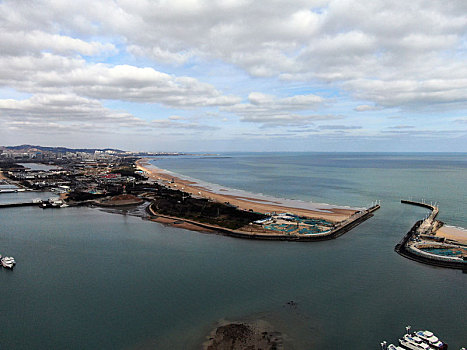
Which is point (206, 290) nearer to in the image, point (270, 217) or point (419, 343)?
point (419, 343)

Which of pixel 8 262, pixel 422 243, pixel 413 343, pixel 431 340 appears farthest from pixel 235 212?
pixel 431 340

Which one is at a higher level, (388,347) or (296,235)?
(296,235)

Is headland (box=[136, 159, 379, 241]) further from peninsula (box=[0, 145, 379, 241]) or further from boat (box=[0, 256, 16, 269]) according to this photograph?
boat (box=[0, 256, 16, 269])

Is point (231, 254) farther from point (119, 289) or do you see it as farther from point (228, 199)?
point (228, 199)

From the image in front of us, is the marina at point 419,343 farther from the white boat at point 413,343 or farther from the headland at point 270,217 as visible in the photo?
the headland at point 270,217

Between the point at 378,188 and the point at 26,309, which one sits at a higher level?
the point at 378,188

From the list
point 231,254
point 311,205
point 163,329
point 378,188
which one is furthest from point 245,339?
point 378,188
